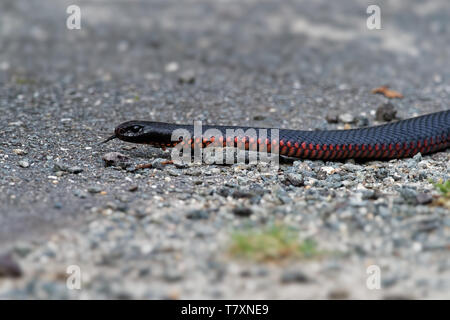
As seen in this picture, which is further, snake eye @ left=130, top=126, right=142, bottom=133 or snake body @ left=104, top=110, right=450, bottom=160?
snake eye @ left=130, top=126, right=142, bottom=133

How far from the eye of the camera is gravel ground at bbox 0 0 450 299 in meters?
5.00

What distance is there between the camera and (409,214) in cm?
602

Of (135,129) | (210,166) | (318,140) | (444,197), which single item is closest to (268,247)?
(444,197)

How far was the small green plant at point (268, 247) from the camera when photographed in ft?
16.7

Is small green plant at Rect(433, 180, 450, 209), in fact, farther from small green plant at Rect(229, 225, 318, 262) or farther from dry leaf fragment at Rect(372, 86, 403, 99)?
dry leaf fragment at Rect(372, 86, 403, 99)

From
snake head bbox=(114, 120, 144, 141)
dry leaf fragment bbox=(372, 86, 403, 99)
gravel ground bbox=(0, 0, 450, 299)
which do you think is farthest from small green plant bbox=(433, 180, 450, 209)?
dry leaf fragment bbox=(372, 86, 403, 99)

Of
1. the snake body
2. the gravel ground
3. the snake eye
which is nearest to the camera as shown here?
the gravel ground

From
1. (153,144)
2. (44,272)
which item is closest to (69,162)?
(153,144)

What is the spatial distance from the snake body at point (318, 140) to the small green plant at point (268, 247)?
3.26 m

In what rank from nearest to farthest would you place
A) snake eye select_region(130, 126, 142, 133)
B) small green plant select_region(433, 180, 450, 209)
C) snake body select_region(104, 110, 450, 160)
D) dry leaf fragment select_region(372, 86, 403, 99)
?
1. small green plant select_region(433, 180, 450, 209)
2. snake body select_region(104, 110, 450, 160)
3. snake eye select_region(130, 126, 142, 133)
4. dry leaf fragment select_region(372, 86, 403, 99)

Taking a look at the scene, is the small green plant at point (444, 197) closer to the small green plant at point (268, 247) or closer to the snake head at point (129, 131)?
the small green plant at point (268, 247)

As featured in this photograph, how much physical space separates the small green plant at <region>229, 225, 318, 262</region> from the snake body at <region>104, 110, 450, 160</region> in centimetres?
326

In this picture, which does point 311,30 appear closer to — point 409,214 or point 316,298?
point 409,214

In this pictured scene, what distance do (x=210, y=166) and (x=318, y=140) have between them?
1607mm
